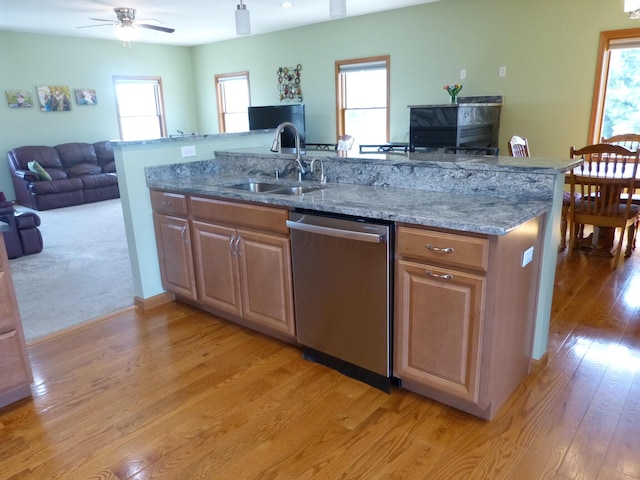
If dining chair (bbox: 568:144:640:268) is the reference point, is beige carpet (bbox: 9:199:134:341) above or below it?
below

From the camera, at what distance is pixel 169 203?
300cm

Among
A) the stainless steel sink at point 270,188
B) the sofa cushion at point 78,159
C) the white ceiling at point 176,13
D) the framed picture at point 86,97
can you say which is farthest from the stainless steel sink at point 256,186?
the framed picture at point 86,97

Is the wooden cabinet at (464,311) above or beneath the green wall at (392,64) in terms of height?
beneath

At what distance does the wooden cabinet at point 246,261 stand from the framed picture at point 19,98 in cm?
629

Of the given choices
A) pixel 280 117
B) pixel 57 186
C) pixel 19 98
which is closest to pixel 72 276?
pixel 57 186

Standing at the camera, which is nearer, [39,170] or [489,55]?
[489,55]

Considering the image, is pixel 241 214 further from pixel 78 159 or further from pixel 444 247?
pixel 78 159

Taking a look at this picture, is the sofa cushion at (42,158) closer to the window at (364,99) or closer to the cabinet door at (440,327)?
the window at (364,99)

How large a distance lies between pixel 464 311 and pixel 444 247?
267 millimetres

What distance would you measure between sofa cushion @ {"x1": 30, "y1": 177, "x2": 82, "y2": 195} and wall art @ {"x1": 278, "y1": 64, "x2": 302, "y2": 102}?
3.56 m

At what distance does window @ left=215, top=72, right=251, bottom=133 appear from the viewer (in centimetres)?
877

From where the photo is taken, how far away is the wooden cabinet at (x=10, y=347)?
2066 mm

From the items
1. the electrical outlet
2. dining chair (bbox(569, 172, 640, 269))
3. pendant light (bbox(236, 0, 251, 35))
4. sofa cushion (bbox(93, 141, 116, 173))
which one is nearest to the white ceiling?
pendant light (bbox(236, 0, 251, 35))

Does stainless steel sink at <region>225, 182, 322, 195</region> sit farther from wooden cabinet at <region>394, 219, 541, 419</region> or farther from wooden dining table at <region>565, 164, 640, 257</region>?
wooden dining table at <region>565, 164, 640, 257</region>
